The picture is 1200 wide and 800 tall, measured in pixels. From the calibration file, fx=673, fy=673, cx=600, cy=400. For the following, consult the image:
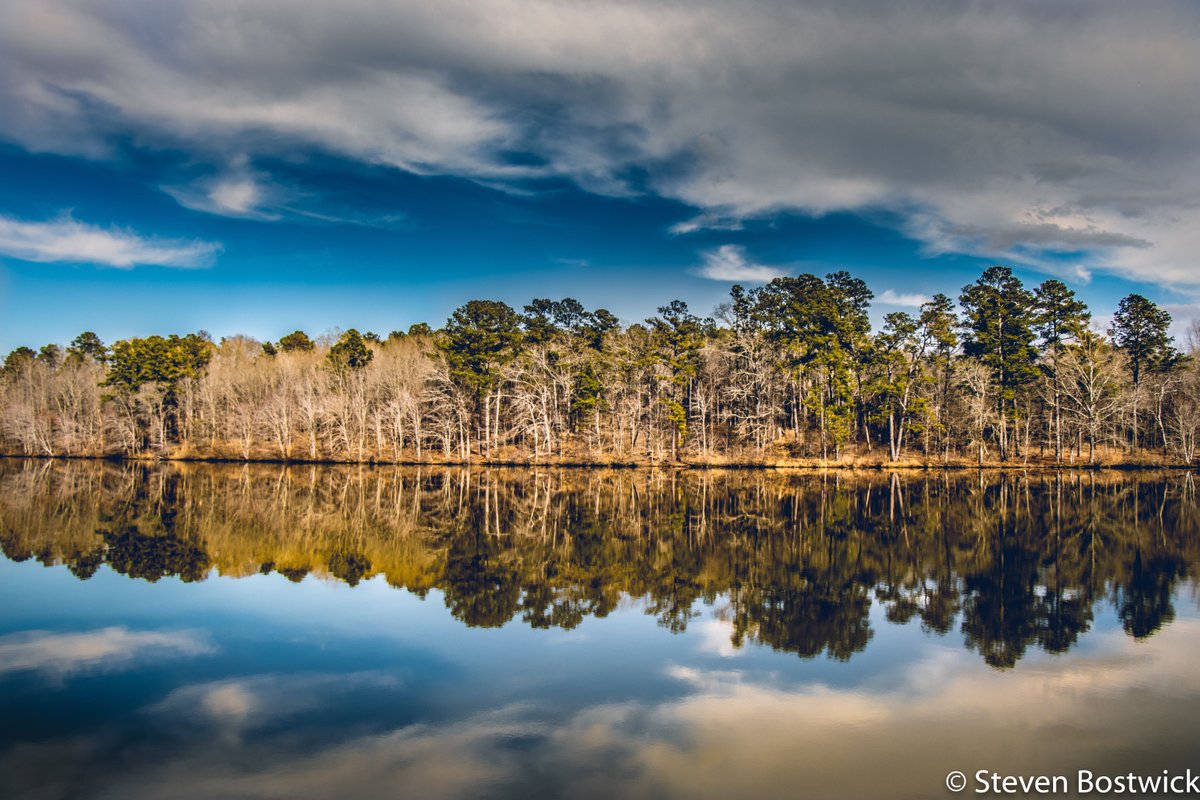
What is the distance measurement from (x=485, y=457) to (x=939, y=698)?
58367mm

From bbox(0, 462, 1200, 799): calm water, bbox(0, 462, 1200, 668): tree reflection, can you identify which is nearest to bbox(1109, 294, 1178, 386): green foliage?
bbox(0, 462, 1200, 668): tree reflection

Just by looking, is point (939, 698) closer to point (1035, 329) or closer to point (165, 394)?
point (1035, 329)

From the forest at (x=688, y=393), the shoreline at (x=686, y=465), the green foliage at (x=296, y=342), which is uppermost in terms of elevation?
the green foliage at (x=296, y=342)

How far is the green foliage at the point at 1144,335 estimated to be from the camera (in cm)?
5956

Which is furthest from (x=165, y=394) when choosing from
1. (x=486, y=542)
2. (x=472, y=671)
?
(x=472, y=671)

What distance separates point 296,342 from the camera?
100688 mm

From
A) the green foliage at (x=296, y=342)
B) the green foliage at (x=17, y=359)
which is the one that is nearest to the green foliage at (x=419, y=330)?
the green foliage at (x=296, y=342)

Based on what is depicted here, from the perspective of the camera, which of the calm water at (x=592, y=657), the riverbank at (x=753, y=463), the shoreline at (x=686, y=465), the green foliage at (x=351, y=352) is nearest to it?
the calm water at (x=592, y=657)

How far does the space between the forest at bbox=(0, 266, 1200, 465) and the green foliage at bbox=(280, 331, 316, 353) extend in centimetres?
1827

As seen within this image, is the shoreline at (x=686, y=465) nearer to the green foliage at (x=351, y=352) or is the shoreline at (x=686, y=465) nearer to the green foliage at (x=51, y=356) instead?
the green foliage at (x=351, y=352)

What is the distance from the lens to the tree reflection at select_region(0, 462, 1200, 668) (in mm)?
15477

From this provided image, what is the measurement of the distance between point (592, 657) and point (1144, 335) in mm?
68836

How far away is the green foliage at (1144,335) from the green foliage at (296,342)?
97958 mm

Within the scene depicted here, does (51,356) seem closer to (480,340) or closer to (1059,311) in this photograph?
(480,340)
